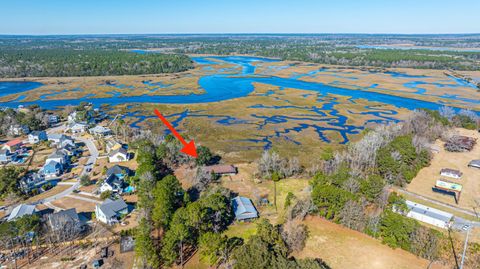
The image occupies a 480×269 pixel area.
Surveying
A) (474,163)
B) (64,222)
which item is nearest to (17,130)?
(64,222)

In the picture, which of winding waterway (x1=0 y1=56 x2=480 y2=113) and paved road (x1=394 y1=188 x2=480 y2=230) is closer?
paved road (x1=394 y1=188 x2=480 y2=230)

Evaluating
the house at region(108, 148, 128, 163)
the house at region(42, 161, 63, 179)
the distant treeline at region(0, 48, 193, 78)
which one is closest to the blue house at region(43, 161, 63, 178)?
the house at region(42, 161, 63, 179)

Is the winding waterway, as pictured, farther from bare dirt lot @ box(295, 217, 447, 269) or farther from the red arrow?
bare dirt lot @ box(295, 217, 447, 269)

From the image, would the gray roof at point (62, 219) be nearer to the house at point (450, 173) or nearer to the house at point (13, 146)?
the house at point (13, 146)

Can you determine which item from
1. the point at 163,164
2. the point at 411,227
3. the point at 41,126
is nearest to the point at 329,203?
the point at 411,227

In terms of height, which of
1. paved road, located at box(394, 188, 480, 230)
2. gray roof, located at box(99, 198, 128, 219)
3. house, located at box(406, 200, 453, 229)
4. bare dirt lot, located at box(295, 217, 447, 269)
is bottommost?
bare dirt lot, located at box(295, 217, 447, 269)

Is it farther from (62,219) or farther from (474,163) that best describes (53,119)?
(474,163)

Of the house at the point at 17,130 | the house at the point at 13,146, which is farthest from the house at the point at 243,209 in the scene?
the house at the point at 17,130
